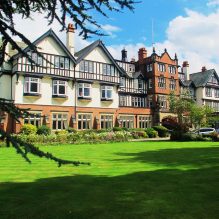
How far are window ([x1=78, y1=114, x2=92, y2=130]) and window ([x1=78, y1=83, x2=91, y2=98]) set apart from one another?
101 inches

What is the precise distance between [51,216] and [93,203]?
46.0 inches

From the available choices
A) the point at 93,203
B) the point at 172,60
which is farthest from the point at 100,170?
the point at 172,60

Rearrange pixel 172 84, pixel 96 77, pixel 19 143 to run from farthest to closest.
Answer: pixel 172 84, pixel 96 77, pixel 19 143

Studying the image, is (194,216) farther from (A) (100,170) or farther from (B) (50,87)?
(B) (50,87)

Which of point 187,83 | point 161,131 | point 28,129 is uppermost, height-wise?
point 187,83

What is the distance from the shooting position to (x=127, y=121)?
1786 inches

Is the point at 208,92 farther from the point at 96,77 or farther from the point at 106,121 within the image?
the point at 96,77

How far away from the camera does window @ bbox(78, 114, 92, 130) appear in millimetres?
39031

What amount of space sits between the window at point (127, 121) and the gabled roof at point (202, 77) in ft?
80.0

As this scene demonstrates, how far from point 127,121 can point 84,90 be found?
9.38 m

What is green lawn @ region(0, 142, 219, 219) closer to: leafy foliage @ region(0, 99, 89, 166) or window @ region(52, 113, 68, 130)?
leafy foliage @ region(0, 99, 89, 166)

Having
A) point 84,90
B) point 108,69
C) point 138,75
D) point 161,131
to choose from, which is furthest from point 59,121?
point 138,75

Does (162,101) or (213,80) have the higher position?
(213,80)

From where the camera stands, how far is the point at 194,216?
6.20m
